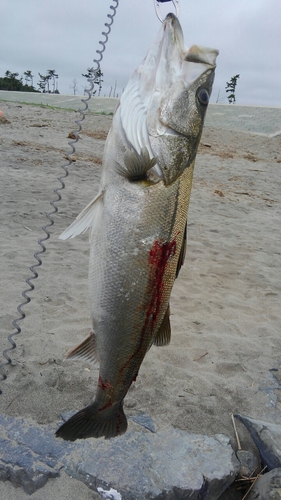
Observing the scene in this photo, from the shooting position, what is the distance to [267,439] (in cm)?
307

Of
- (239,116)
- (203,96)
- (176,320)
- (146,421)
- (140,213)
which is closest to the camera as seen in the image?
(140,213)

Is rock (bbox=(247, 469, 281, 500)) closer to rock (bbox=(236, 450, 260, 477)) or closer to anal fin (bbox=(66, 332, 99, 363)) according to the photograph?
rock (bbox=(236, 450, 260, 477))

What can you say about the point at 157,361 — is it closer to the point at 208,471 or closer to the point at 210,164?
the point at 208,471

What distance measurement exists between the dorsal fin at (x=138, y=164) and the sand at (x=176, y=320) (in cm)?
188

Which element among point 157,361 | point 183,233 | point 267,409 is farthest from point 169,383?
point 183,233

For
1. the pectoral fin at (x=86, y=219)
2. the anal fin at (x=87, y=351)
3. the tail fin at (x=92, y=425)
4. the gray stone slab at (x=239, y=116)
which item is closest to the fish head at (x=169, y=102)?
the pectoral fin at (x=86, y=219)

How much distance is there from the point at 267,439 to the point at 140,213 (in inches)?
79.4

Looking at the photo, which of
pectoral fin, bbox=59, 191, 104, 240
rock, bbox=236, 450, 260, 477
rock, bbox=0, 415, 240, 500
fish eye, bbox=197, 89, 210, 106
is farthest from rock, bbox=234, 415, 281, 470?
fish eye, bbox=197, 89, 210, 106

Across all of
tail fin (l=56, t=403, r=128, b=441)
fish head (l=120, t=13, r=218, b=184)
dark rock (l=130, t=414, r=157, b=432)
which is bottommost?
dark rock (l=130, t=414, r=157, b=432)

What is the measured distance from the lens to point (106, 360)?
2180 mm

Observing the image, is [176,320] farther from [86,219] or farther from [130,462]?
[86,219]

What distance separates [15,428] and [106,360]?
1.20 m

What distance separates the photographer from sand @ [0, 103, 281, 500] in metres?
3.39

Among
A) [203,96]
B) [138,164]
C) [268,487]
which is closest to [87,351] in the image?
[138,164]
